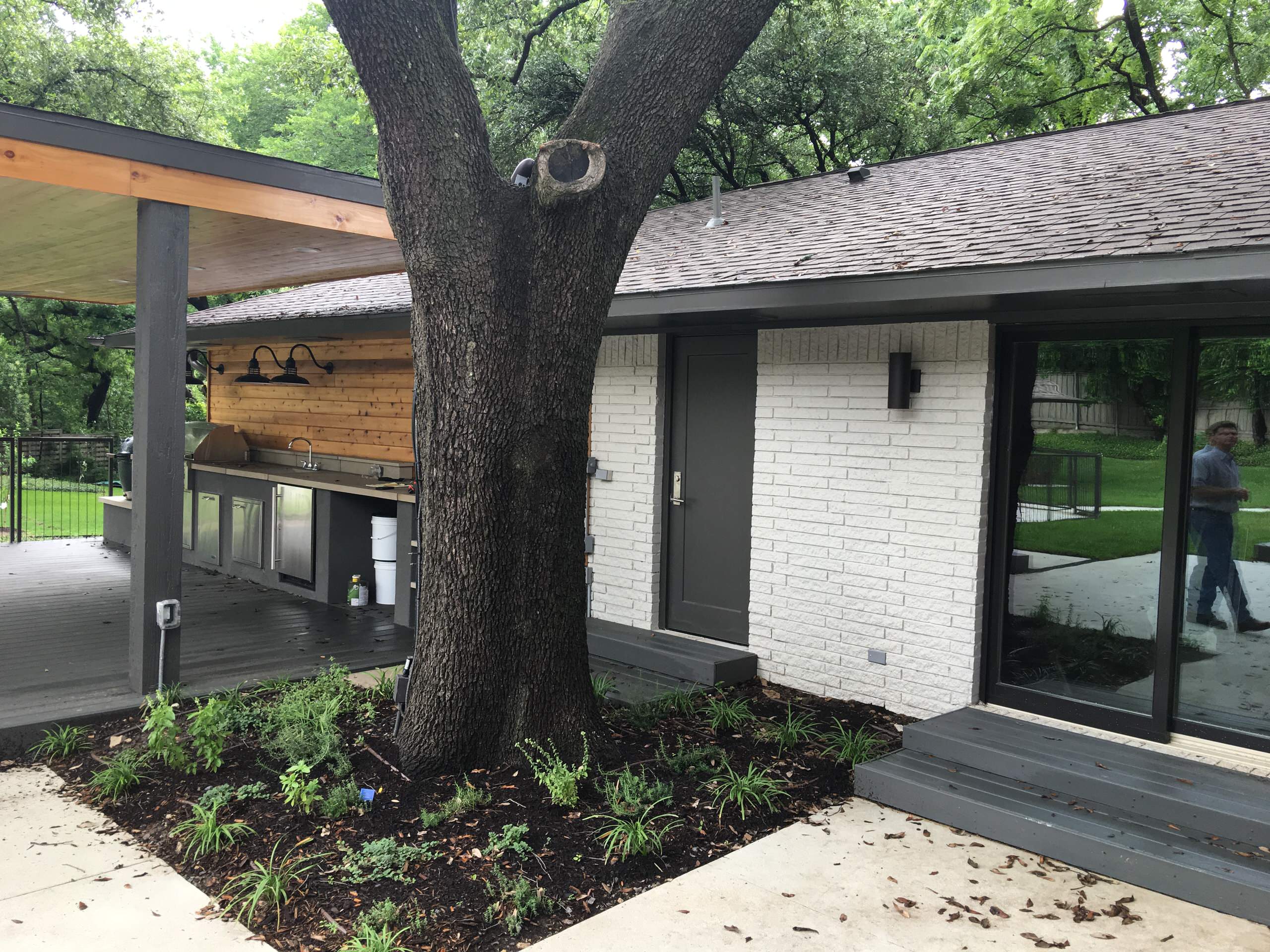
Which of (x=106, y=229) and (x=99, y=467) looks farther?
(x=99, y=467)

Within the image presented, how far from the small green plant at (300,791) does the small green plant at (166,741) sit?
61 centimetres

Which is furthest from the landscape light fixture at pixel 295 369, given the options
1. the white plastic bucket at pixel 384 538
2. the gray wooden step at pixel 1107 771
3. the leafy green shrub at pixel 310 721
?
the gray wooden step at pixel 1107 771

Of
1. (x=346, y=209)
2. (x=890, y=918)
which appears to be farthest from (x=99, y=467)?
(x=890, y=918)

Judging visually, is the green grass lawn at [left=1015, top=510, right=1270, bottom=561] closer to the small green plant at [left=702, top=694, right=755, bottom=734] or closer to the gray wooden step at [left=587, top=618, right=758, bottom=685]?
the small green plant at [left=702, top=694, right=755, bottom=734]

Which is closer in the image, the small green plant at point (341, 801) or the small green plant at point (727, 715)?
the small green plant at point (341, 801)

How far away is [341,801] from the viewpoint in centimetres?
390

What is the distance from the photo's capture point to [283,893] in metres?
3.31

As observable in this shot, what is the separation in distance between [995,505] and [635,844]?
2.90 metres

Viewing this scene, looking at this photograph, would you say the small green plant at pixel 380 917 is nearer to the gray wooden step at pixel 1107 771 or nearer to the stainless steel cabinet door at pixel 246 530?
the gray wooden step at pixel 1107 771

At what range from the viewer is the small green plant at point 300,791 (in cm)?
380

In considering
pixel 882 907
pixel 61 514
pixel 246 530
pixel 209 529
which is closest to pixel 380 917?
pixel 882 907

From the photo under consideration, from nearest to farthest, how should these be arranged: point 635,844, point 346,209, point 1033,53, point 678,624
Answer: point 635,844 < point 346,209 < point 678,624 < point 1033,53

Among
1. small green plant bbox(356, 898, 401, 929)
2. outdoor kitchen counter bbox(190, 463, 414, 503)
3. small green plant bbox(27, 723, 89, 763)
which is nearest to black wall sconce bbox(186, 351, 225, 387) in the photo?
outdoor kitchen counter bbox(190, 463, 414, 503)

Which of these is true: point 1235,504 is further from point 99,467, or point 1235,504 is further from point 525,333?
point 99,467
